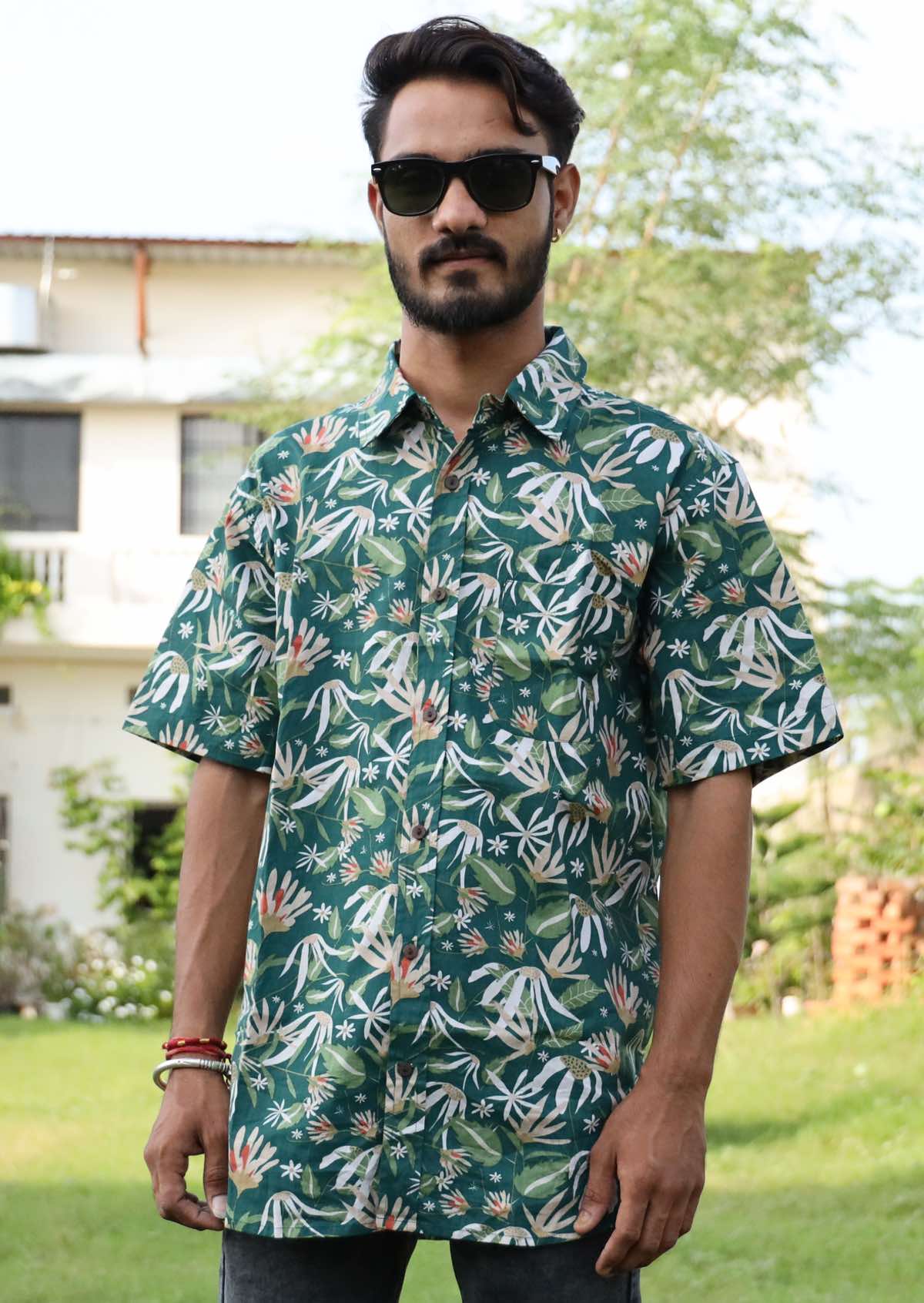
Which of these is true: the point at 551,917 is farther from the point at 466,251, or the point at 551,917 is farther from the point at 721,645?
the point at 466,251

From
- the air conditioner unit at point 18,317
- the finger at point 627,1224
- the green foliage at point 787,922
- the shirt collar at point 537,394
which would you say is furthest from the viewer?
the air conditioner unit at point 18,317

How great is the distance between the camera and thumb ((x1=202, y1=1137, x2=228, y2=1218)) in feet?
6.33

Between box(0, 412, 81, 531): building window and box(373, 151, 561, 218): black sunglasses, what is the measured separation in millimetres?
14792

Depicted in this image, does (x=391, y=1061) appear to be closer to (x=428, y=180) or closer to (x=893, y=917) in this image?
(x=428, y=180)

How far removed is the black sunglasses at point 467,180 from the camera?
2012mm

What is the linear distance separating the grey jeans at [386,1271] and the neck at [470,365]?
0.89 m

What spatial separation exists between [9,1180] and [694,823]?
20.5 feet

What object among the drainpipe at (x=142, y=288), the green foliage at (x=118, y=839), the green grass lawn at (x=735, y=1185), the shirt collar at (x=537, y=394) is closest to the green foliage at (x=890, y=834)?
the green grass lawn at (x=735, y=1185)

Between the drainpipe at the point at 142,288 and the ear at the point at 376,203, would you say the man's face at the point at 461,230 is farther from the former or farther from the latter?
the drainpipe at the point at 142,288

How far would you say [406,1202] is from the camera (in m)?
1.86

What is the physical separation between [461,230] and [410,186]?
0.09 m

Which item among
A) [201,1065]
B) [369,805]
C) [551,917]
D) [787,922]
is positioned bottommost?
[787,922]

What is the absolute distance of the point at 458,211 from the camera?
6.54 feet

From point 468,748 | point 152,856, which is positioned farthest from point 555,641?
point 152,856
